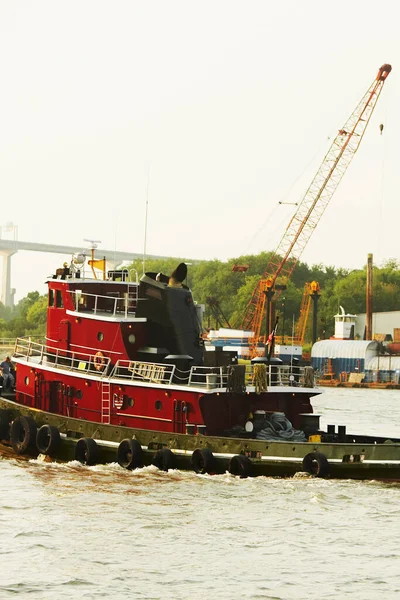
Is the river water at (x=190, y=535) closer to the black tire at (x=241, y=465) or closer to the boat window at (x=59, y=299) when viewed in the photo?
the black tire at (x=241, y=465)

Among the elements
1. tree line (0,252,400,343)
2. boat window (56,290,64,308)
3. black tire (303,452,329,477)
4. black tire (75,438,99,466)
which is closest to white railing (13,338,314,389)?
boat window (56,290,64,308)

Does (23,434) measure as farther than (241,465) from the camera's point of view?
Yes

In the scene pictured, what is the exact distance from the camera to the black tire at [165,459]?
2619cm

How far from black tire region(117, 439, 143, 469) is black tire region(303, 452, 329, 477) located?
426cm

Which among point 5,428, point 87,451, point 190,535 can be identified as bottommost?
point 190,535

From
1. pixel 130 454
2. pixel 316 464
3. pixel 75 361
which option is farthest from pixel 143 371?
pixel 316 464

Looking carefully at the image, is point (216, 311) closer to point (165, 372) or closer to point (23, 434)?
point (23, 434)

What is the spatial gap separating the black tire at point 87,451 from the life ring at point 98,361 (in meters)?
2.13

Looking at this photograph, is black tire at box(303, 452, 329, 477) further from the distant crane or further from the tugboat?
the distant crane

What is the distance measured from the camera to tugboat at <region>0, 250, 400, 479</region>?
83.8 ft

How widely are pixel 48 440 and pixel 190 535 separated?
7.97 meters

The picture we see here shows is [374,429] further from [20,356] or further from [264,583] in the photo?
[264,583]

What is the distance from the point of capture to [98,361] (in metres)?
29.3

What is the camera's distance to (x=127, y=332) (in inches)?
1131
